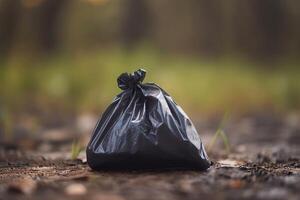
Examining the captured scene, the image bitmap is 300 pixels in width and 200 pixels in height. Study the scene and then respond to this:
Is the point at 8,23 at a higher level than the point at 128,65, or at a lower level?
higher

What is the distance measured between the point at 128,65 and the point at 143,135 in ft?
23.4

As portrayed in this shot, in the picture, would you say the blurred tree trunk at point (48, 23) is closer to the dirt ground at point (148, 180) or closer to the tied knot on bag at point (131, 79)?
the dirt ground at point (148, 180)

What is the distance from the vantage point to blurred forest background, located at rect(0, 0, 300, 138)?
9273 millimetres

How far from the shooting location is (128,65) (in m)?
10.4

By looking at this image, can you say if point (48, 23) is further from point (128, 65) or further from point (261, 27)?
point (261, 27)

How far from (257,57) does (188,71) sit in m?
5.55

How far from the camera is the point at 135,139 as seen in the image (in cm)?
332

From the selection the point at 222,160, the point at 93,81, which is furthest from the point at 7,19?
the point at 222,160

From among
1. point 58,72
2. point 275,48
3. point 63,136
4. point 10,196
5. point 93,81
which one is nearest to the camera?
point 10,196

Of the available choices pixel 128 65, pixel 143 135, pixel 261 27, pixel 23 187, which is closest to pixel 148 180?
pixel 143 135

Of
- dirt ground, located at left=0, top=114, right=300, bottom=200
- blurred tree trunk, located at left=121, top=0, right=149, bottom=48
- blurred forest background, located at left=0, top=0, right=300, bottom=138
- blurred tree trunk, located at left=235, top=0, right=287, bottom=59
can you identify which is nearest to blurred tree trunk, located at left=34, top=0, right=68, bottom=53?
blurred forest background, located at left=0, top=0, right=300, bottom=138

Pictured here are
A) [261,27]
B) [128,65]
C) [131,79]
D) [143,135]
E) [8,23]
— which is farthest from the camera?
[261,27]

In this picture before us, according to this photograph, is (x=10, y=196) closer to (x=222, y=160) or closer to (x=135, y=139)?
(x=135, y=139)

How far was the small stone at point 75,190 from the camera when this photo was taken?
2793 millimetres
